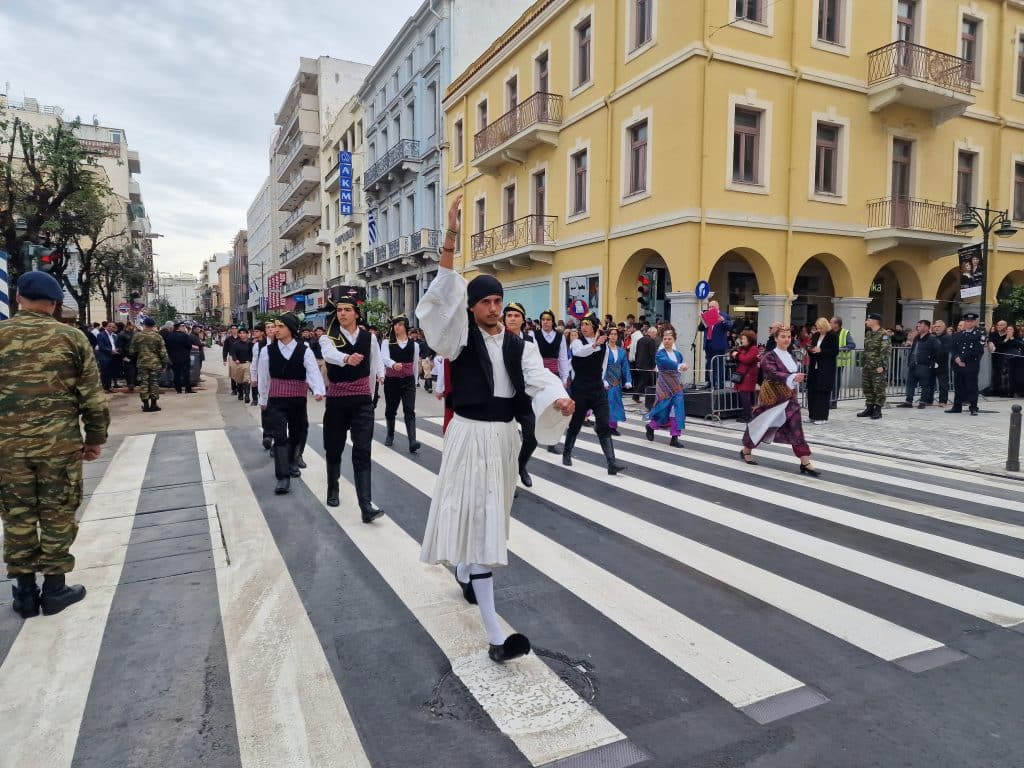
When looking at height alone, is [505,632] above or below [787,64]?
below

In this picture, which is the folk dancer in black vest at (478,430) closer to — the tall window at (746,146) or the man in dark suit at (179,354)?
the tall window at (746,146)

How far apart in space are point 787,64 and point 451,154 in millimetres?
16074

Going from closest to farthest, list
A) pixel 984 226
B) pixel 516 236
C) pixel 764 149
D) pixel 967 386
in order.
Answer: pixel 967 386 → pixel 984 226 → pixel 764 149 → pixel 516 236

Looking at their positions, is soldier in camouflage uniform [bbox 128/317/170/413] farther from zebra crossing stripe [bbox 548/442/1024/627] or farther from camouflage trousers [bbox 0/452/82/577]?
camouflage trousers [bbox 0/452/82/577]

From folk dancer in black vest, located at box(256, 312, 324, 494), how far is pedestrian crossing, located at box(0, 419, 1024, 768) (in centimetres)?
49

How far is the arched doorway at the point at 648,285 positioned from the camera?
62.4 feet

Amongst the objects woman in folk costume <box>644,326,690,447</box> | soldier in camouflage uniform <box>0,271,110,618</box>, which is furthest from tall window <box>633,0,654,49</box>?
→ soldier in camouflage uniform <box>0,271,110,618</box>

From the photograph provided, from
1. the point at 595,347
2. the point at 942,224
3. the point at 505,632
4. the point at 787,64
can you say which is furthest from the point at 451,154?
the point at 505,632

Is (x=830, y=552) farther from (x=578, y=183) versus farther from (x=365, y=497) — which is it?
(x=578, y=183)

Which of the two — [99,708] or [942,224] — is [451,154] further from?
[99,708]

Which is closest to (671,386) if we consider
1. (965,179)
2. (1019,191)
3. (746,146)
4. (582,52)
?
(746,146)

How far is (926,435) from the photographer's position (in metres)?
10.9

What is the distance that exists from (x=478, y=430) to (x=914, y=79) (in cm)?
1999

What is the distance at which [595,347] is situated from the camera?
806 cm
